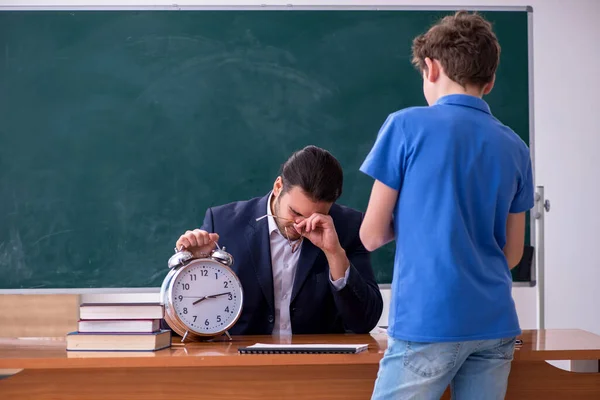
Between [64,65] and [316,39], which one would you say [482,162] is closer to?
[316,39]

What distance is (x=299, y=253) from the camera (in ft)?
8.25

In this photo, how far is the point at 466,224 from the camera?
1.56m

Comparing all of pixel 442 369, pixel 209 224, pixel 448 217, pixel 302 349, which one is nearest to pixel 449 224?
pixel 448 217

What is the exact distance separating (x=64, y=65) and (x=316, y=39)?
1130 millimetres

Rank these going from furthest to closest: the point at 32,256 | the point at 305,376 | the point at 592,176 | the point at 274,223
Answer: the point at 592,176
the point at 32,256
the point at 274,223
the point at 305,376

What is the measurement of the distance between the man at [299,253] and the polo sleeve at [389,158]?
0.60 meters

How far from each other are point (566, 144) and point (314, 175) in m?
2.74

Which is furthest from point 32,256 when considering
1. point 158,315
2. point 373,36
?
point 373,36

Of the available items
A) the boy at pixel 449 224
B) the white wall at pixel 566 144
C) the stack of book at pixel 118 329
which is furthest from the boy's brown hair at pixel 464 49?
the white wall at pixel 566 144

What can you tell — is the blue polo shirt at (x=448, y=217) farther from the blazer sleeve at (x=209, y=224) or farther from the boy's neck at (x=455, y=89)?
the blazer sleeve at (x=209, y=224)

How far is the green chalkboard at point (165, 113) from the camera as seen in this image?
3.34 m

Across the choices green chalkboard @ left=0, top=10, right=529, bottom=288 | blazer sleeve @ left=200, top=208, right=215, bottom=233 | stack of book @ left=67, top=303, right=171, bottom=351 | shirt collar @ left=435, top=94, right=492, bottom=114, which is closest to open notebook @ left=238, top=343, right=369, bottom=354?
stack of book @ left=67, top=303, right=171, bottom=351

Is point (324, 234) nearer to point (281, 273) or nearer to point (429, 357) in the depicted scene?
point (281, 273)

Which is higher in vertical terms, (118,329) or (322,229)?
(322,229)
